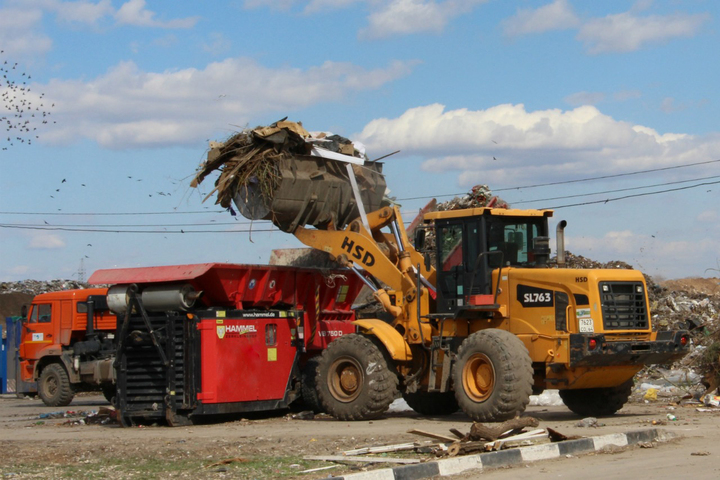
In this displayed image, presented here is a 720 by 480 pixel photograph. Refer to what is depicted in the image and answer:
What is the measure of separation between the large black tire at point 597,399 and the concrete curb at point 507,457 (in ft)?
10.5

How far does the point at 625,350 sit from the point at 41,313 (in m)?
14.5

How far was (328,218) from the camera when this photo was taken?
15.6 metres

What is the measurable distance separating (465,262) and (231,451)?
490 centimetres

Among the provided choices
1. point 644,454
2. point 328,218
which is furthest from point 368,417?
point 644,454

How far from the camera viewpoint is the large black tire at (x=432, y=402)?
15.5 m

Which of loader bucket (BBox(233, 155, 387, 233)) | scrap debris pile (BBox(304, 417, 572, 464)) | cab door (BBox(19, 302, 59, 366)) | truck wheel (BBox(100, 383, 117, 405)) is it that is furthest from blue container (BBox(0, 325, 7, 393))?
scrap debris pile (BBox(304, 417, 572, 464))

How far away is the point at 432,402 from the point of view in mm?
15531

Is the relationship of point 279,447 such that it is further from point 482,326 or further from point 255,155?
point 255,155

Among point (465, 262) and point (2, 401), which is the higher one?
point (465, 262)

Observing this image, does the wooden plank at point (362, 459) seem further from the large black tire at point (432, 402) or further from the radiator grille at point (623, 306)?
the large black tire at point (432, 402)

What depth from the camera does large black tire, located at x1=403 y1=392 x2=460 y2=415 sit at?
1553 cm

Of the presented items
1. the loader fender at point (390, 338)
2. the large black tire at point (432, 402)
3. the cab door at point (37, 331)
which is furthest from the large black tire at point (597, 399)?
the cab door at point (37, 331)

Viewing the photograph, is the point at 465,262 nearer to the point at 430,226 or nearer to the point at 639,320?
the point at 430,226

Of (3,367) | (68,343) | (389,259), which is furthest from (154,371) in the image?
(3,367)
